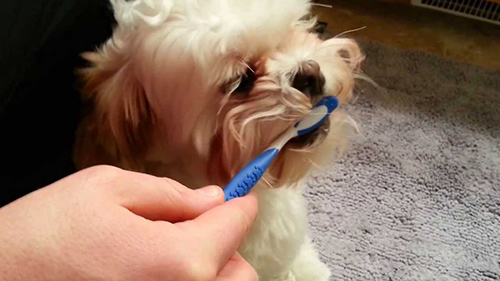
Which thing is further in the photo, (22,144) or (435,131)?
(435,131)

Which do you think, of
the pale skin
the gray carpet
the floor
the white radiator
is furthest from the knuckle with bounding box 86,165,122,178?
the white radiator

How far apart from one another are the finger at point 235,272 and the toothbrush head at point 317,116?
28 cm

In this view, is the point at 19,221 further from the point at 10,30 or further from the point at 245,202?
the point at 10,30

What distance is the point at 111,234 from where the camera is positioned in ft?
1.32

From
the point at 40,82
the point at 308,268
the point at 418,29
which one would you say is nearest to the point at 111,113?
the point at 40,82

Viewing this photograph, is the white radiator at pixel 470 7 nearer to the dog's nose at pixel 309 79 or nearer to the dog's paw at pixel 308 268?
the dog's paw at pixel 308 268

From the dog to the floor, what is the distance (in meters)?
0.93

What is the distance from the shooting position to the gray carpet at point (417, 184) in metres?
1.19

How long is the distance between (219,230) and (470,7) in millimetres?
1441

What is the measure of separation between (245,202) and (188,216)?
0.23ft

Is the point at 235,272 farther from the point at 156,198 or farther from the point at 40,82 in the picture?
the point at 40,82

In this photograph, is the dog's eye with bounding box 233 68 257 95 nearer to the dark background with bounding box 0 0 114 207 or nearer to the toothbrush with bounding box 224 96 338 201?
the toothbrush with bounding box 224 96 338 201

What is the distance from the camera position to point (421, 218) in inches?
49.2

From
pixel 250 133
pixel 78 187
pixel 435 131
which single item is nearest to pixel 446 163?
pixel 435 131
